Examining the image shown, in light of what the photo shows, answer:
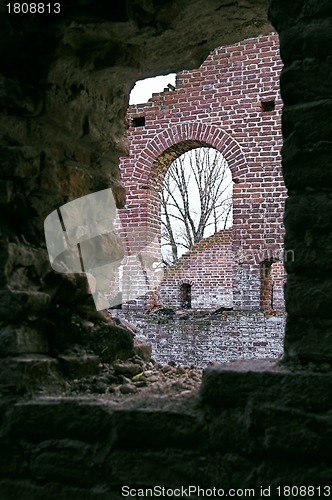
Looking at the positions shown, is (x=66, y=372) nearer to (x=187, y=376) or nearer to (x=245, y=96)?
(x=187, y=376)

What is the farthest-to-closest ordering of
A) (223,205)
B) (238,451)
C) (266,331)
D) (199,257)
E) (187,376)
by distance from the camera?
(223,205) → (199,257) → (266,331) → (187,376) → (238,451)

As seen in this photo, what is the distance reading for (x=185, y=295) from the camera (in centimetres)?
1172

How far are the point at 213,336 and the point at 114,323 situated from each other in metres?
5.46

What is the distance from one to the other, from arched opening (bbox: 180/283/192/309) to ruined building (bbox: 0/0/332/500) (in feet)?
30.6

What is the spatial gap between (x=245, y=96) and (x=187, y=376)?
21.5 ft

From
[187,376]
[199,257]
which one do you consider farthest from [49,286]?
[199,257]

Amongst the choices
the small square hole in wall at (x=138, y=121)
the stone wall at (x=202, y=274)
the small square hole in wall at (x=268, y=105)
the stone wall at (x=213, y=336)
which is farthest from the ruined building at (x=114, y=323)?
the stone wall at (x=202, y=274)

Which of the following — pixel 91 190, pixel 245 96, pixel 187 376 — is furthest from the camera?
pixel 245 96

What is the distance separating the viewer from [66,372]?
208cm

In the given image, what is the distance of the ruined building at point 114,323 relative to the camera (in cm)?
160

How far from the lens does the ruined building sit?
5.25 feet

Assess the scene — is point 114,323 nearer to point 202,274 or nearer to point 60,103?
point 60,103

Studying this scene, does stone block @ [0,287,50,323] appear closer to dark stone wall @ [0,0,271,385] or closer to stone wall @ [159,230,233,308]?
dark stone wall @ [0,0,271,385]

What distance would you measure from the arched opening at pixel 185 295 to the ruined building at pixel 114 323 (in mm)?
9315
